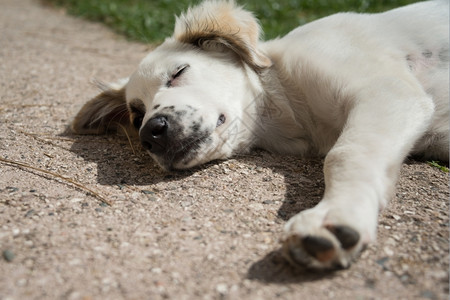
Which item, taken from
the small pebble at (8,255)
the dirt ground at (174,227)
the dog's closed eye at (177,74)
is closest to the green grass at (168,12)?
the dog's closed eye at (177,74)

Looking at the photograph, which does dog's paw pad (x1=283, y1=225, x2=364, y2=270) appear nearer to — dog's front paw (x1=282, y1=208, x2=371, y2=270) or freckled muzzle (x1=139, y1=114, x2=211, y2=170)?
dog's front paw (x1=282, y1=208, x2=371, y2=270)

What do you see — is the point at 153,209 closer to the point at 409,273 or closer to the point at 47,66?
the point at 409,273

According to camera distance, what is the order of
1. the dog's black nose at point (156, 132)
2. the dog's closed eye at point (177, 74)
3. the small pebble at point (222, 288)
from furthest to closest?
1. the dog's closed eye at point (177, 74)
2. the dog's black nose at point (156, 132)
3. the small pebble at point (222, 288)

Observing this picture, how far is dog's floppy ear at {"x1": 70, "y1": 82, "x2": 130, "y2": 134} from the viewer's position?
3500 mm

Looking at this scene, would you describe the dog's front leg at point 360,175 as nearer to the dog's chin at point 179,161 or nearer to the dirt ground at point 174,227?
the dirt ground at point 174,227

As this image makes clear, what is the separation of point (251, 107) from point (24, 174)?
143 cm

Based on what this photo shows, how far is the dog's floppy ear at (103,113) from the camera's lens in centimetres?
350

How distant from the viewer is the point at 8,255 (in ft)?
6.11

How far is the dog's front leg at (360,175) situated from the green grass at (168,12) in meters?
3.59

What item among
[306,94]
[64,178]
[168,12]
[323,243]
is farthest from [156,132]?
[168,12]

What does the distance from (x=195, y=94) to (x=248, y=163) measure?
0.53m

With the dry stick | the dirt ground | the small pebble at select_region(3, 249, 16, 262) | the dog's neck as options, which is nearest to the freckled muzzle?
the dirt ground

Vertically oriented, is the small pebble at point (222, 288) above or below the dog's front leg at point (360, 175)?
below

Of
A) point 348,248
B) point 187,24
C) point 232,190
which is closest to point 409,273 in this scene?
point 348,248
